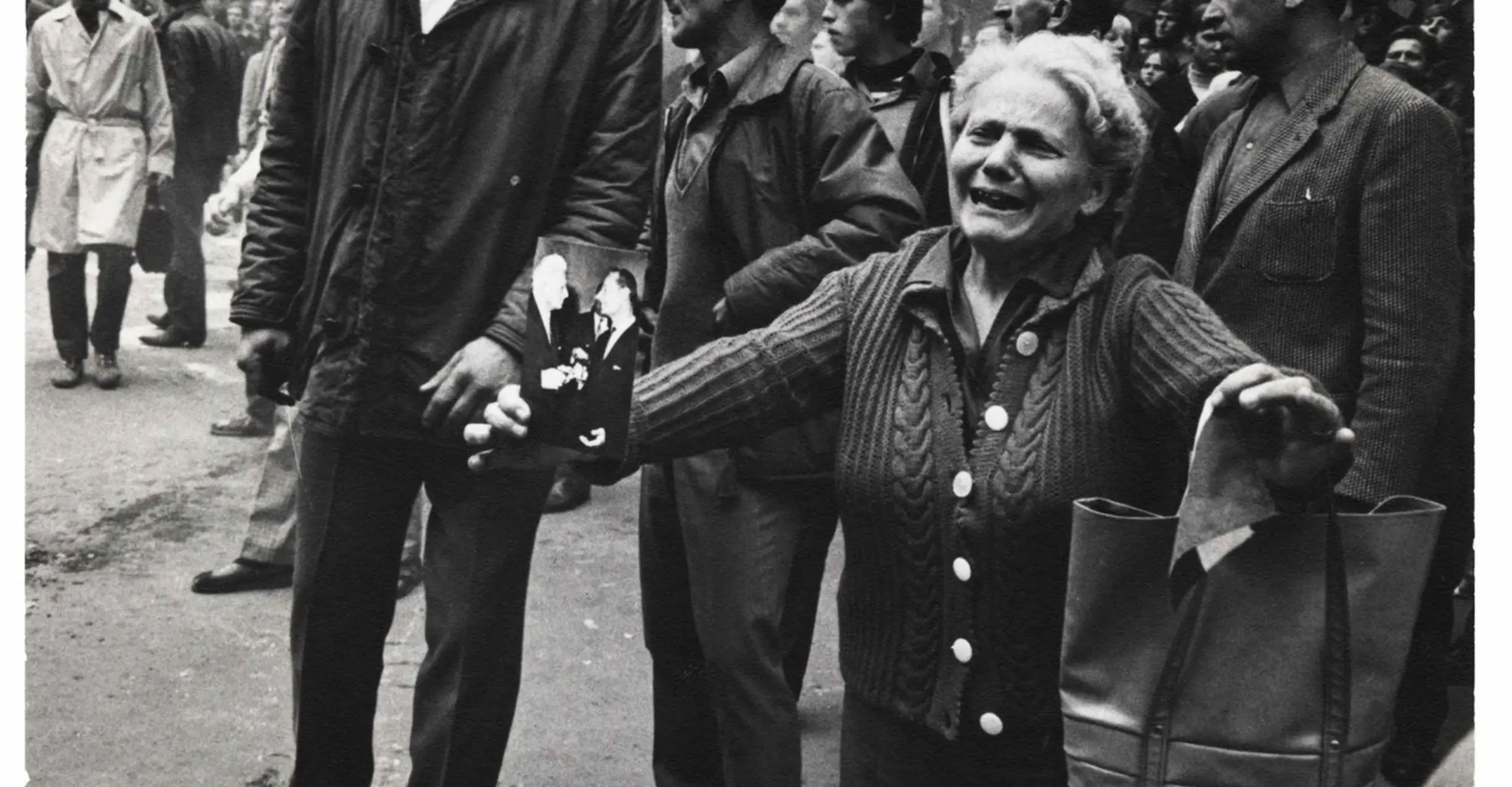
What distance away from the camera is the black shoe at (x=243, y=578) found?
4.63 metres

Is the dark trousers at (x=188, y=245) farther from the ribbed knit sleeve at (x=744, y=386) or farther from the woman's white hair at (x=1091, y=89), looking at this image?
the woman's white hair at (x=1091, y=89)

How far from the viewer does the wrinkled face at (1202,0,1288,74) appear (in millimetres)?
3609

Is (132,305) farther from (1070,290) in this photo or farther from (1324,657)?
(1324,657)

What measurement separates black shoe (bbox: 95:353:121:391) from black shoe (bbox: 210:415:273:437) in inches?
11.0

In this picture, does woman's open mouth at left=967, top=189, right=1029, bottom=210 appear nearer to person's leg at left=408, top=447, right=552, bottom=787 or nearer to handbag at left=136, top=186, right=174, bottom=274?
person's leg at left=408, top=447, right=552, bottom=787

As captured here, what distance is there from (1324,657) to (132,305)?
3.36m

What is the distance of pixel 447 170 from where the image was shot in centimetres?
306

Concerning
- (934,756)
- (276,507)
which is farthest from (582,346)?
(276,507)

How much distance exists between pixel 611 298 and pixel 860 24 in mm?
2283

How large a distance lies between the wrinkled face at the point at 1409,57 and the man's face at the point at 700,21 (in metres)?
1.55

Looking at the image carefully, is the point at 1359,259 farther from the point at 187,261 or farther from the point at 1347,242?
the point at 187,261

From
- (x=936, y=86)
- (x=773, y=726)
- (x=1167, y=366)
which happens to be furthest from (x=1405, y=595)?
(x=936, y=86)

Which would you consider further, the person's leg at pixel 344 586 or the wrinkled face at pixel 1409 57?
the wrinkled face at pixel 1409 57

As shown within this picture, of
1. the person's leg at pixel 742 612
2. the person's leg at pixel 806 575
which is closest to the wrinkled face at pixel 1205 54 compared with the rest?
the person's leg at pixel 806 575
